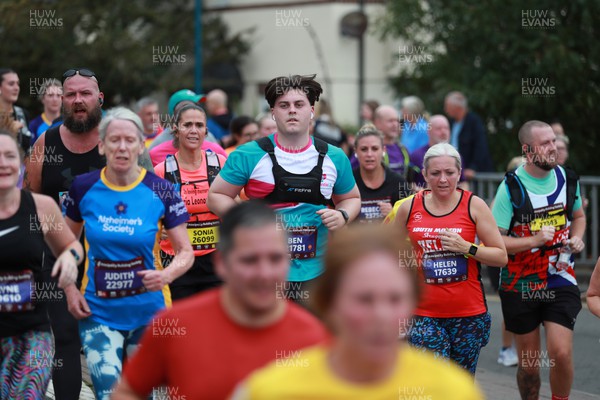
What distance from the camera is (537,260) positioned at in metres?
8.03

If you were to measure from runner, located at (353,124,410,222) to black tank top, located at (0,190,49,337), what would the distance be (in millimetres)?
4293

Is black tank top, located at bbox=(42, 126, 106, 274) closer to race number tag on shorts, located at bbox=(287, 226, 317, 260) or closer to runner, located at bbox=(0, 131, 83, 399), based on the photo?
race number tag on shorts, located at bbox=(287, 226, 317, 260)

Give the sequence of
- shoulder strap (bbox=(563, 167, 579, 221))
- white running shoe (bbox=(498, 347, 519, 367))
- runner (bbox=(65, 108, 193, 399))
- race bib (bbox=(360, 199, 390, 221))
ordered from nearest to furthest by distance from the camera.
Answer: runner (bbox=(65, 108, 193, 399)) → shoulder strap (bbox=(563, 167, 579, 221)) → race bib (bbox=(360, 199, 390, 221)) → white running shoe (bbox=(498, 347, 519, 367))

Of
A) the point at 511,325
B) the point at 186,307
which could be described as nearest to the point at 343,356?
the point at 186,307

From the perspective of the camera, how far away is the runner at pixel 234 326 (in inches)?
144

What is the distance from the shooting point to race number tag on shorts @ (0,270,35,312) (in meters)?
5.70

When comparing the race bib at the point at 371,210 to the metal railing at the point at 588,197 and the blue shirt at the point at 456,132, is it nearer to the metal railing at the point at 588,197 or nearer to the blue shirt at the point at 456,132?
the metal railing at the point at 588,197

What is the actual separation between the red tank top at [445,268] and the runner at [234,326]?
340 centimetres

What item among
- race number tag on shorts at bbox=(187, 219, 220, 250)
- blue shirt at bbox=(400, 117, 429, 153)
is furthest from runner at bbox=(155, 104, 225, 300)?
blue shirt at bbox=(400, 117, 429, 153)

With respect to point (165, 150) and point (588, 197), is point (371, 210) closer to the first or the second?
point (165, 150)

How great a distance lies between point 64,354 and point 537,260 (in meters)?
3.24

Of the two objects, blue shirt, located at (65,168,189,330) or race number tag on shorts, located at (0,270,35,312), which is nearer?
race number tag on shorts, located at (0,270,35,312)

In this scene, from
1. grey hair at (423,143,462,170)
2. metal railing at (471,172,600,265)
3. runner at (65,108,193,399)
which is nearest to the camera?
runner at (65,108,193,399)

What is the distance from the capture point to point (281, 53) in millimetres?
31266
